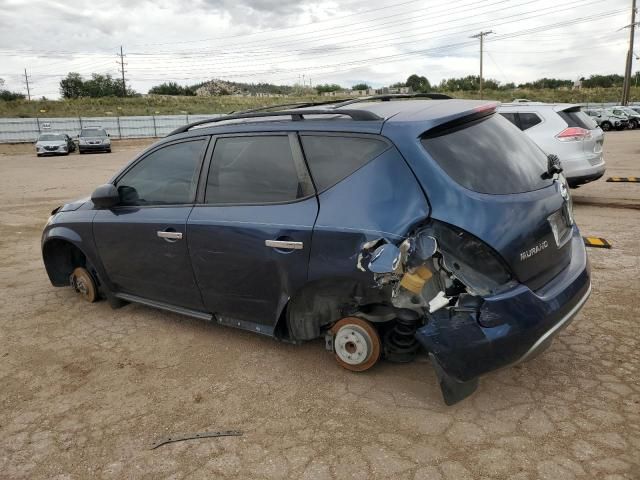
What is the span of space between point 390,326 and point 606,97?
73317 mm

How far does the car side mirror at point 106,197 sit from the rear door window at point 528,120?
6.75 m

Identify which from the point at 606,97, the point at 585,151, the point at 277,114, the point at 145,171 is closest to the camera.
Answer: the point at 277,114

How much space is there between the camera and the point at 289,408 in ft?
9.63

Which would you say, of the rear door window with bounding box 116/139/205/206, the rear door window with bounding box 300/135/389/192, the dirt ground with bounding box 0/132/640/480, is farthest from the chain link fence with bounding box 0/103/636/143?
the rear door window with bounding box 300/135/389/192

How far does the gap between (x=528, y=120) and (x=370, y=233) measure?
675cm

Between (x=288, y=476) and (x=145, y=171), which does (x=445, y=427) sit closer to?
(x=288, y=476)

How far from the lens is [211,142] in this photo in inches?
142

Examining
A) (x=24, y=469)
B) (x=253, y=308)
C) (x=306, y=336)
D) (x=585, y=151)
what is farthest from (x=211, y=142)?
(x=585, y=151)

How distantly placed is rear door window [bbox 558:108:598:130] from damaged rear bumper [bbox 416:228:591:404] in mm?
6462

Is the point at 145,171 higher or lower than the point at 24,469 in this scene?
higher

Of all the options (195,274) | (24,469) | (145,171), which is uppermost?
(145,171)

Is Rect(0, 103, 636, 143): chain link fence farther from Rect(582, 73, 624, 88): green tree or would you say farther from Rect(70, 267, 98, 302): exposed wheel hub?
Rect(582, 73, 624, 88): green tree

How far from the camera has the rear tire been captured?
3.09 m

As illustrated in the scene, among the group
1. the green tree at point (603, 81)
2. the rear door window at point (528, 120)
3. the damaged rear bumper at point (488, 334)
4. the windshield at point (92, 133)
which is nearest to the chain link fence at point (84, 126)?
the windshield at point (92, 133)
